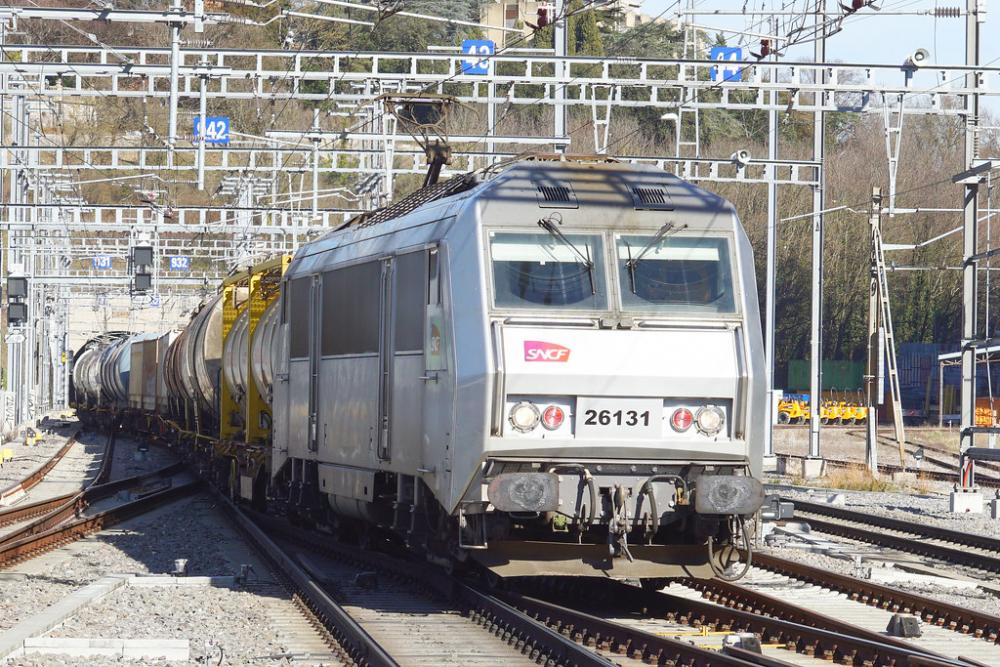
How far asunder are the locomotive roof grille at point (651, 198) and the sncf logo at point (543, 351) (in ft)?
4.63

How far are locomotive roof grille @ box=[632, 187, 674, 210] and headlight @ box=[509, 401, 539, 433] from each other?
74.1 inches

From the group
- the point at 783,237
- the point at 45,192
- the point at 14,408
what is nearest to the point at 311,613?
the point at 14,408

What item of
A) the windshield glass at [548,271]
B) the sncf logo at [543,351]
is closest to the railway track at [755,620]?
the sncf logo at [543,351]

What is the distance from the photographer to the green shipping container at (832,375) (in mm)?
61562

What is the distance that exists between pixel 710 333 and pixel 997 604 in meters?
3.79

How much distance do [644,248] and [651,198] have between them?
431 millimetres

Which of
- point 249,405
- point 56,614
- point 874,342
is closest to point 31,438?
point 874,342

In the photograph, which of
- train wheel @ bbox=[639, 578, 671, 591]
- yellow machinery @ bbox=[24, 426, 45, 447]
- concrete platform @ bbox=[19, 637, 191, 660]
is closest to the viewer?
concrete platform @ bbox=[19, 637, 191, 660]

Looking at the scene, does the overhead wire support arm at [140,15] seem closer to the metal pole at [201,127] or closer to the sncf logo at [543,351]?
the metal pole at [201,127]

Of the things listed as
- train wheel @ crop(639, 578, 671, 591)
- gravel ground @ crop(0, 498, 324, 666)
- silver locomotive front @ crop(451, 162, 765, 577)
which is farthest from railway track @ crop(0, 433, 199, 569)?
silver locomotive front @ crop(451, 162, 765, 577)

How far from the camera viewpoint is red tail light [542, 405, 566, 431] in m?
10.5

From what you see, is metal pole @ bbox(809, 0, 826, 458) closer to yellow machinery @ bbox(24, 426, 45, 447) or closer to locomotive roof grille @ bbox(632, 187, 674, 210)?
locomotive roof grille @ bbox(632, 187, 674, 210)

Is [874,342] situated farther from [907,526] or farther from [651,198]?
[651,198]

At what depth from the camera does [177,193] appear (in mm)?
70125
